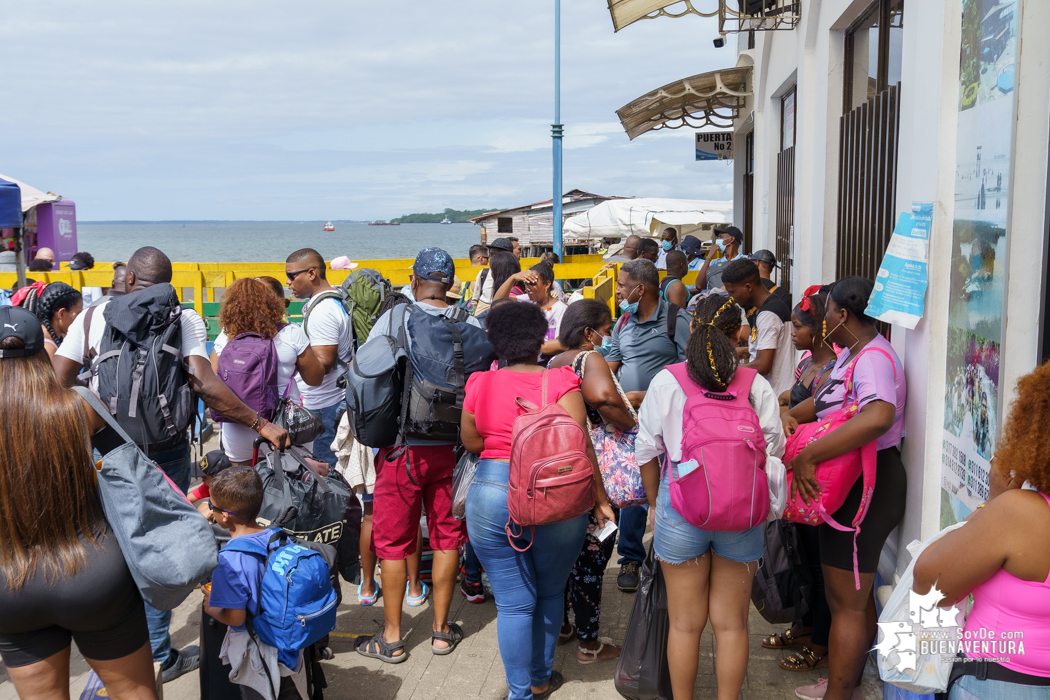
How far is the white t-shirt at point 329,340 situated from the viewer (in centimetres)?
488

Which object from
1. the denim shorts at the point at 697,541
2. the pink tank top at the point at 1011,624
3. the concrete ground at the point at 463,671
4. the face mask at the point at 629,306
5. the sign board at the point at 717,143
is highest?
the sign board at the point at 717,143

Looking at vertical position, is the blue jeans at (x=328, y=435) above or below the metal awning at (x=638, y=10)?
below

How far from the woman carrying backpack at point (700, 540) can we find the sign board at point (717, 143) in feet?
49.8

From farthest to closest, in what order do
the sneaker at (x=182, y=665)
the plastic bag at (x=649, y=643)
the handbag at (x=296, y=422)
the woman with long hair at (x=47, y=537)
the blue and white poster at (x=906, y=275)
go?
the handbag at (x=296, y=422) < the sneaker at (x=182, y=665) < the blue and white poster at (x=906, y=275) < the plastic bag at (x=649, y=643) < the woman with long hair at (x=47, y=537)

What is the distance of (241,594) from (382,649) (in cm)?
133

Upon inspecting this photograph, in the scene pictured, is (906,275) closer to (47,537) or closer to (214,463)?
(214,463)

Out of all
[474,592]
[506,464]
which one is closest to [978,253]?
[506,464]

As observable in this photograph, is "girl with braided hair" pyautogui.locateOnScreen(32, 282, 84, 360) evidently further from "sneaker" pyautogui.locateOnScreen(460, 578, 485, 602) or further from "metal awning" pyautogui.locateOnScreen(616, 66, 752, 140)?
"metal awning" pyautogui.locateOnScreen(616, 66, 752, 140)

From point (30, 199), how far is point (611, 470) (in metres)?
12.4

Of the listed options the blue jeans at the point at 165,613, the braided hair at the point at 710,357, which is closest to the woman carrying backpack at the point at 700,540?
the braided hair at the point at 710,357

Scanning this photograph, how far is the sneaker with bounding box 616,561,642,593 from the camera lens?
483 centimetres

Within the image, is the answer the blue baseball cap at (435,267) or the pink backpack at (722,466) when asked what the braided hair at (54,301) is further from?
the pink backpack at (722,466)

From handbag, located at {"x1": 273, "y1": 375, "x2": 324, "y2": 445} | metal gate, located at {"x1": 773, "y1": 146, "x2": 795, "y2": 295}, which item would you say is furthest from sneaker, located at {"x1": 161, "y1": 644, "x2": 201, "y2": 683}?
metal gate, located at {"x1": 773, "y1": 146, "x2": 795, "y2": 295}

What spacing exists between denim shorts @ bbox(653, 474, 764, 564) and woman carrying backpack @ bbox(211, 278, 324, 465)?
8.06 feet
